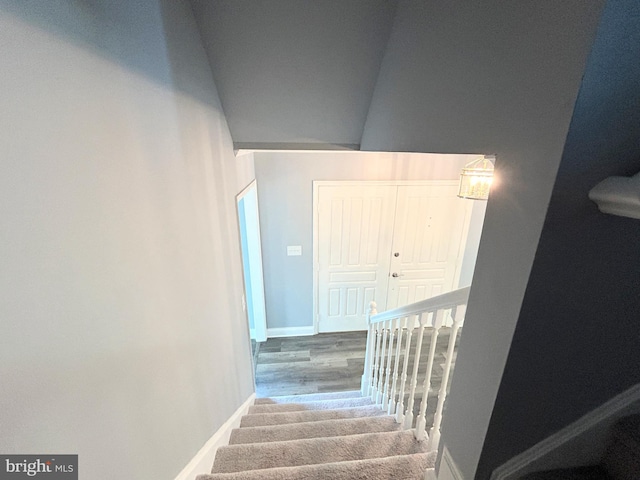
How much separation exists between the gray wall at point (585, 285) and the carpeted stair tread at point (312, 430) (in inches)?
43.3

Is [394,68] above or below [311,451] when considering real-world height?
above

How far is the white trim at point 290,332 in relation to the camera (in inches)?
157

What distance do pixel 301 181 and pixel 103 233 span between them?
2770mm

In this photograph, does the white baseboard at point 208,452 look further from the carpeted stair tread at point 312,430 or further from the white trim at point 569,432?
the white trim at point 569,432

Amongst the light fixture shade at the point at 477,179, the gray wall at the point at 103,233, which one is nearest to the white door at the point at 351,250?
the light fixture shade at the point at 477,179

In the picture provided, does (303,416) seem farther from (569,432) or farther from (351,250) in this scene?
(351,250)

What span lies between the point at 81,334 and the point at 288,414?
187 centimetres

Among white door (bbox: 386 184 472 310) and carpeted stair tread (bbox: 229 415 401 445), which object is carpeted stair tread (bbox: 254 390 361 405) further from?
white door (bbox: 386 184 472 310)

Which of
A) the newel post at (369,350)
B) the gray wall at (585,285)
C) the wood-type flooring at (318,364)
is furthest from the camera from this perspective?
the wood-type flooring at (318,364)

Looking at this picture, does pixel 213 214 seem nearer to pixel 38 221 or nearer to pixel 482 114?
pixel 38 221

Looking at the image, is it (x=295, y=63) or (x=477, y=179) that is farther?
(x=477, y=179)

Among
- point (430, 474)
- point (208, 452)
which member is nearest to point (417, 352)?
point (430, 474)

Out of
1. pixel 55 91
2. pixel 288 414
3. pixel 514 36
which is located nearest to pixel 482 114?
pixel 514 36

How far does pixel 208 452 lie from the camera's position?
1479 millimetres
